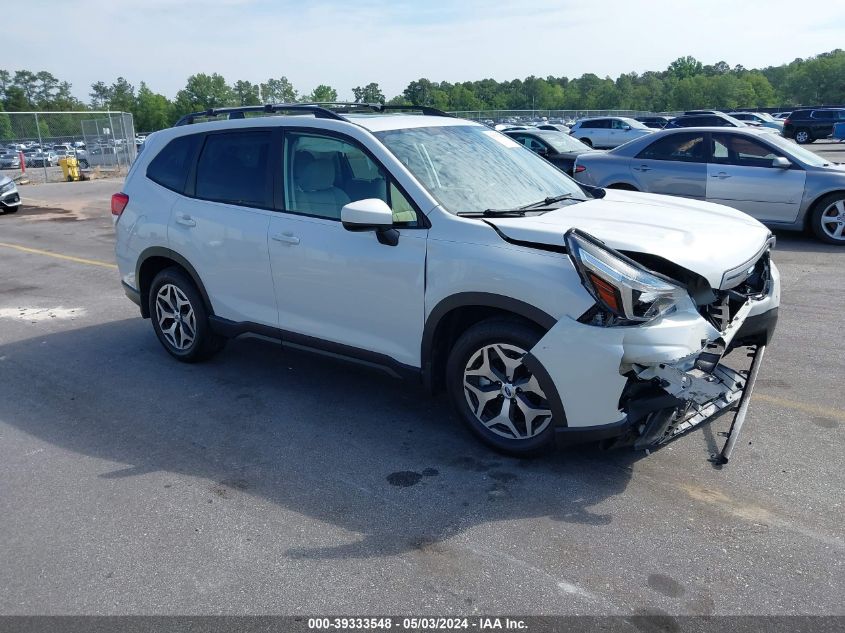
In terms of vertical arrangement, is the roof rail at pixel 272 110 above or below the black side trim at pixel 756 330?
above

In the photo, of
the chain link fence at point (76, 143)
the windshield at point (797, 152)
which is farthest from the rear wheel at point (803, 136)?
the chain link fence at point (76, 143)

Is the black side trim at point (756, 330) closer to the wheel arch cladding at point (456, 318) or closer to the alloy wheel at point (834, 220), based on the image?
the wheel arch cladding at point (456, 318)

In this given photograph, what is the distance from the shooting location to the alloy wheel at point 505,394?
391 cm

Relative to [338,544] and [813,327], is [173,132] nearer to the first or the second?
[338,544]

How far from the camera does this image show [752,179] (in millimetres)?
10203

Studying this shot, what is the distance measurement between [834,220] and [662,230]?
740cm

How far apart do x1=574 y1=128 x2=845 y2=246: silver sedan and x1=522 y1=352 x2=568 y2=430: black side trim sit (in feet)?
25.9

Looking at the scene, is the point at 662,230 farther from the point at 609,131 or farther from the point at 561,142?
the point at 609,131

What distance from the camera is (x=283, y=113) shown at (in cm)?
545

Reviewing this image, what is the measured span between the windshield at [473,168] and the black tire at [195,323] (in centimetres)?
208

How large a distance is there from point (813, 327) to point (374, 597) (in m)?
5.05

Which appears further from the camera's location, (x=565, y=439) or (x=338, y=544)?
(x=565, y=439)

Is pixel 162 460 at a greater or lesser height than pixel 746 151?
lesser

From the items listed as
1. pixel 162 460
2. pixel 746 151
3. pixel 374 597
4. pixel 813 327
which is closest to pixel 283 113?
pixel 162 460
